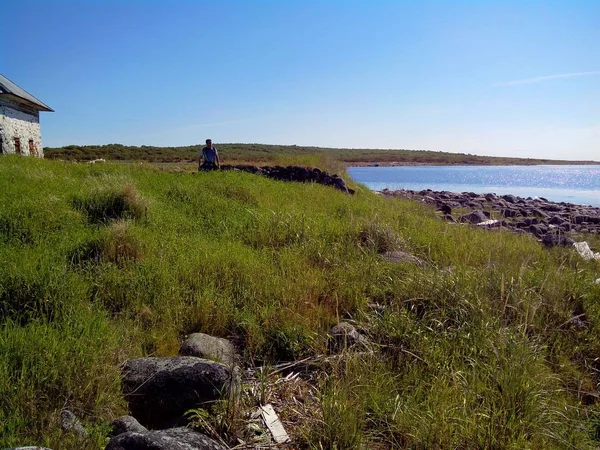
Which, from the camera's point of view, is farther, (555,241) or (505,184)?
(505,184)

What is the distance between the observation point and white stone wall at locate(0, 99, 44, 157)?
56.6 feet

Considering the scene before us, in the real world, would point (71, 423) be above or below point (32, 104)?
below

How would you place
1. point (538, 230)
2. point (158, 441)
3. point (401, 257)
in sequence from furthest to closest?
point (538, 230), point (401, 257), point (158, 441)

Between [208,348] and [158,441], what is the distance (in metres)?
1.47

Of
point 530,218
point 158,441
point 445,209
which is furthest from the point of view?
point 445,209

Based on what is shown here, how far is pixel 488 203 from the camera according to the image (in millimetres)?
23016

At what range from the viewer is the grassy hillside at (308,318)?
3049 mm

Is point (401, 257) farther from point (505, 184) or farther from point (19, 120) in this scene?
point (505, 184)

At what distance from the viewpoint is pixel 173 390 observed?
3.28m

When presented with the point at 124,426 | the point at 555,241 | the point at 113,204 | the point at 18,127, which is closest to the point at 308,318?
the point at 124,426

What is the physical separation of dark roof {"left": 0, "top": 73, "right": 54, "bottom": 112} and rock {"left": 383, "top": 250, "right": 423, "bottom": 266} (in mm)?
16629

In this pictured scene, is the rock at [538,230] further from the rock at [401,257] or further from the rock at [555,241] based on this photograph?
the rock at [401,257]

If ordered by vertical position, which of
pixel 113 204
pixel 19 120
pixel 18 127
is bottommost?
pixel 113 204

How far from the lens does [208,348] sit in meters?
3.97
